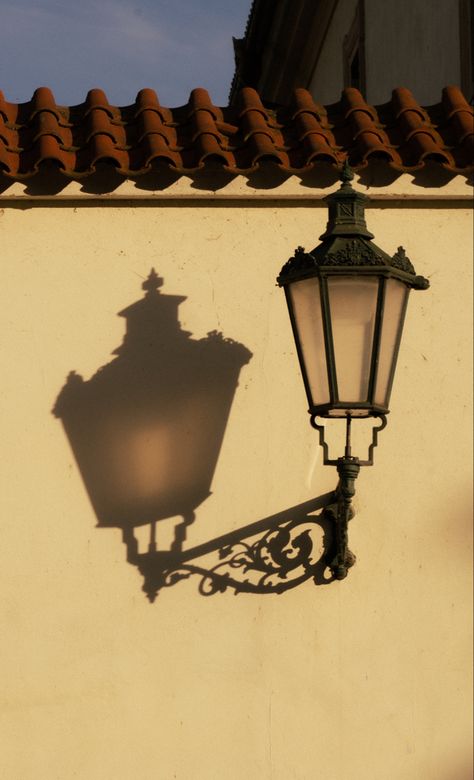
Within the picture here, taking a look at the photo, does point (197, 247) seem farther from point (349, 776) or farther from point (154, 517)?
point (349, 776)

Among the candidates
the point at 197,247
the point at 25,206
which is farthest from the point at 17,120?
the point at 197,247

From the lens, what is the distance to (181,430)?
5.18 m

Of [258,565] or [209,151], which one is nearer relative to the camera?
[258,565]

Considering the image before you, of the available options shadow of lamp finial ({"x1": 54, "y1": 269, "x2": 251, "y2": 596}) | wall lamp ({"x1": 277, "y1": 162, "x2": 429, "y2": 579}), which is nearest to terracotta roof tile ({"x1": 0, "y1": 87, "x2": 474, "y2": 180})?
shadow of lamp finial ({"x1": 54, "y1": 269, "x2": 251, "y2": 596})

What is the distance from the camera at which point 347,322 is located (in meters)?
4.68

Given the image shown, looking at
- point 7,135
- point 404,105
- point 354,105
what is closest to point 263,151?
point 354,105

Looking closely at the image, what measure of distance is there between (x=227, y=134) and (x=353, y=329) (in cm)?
118

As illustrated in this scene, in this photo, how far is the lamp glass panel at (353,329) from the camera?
183 inches

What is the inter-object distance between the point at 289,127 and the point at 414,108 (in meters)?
0.51

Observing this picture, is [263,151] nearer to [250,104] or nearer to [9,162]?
[250,104]

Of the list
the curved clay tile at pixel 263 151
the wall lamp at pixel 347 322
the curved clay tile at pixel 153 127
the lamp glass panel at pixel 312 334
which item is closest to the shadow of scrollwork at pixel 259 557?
the wall lamp at pixel 347 322

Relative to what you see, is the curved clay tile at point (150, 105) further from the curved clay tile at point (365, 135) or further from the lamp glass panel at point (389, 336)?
the lamp glass panel at point (389, 336)

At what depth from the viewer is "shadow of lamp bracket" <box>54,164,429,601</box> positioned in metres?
4.72

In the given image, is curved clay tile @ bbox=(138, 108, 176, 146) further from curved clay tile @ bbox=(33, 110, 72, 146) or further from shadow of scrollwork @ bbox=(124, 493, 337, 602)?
shadow of scrollwork @ bbox=(124, 493, 337, 602)
